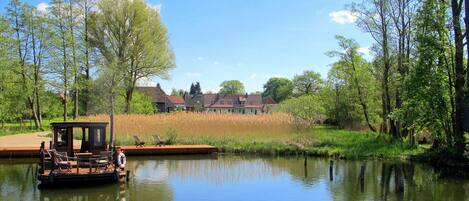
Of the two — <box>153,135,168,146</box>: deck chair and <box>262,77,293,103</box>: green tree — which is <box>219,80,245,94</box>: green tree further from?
<box>153,135,168,146</box>: deck chair

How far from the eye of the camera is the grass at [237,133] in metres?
26.8

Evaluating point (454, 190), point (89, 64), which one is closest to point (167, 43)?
point (89, 64)

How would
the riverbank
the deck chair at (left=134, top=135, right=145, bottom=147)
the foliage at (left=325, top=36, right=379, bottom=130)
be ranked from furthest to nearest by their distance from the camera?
1. the foliage at (left=325, top=36, right=379, bottom=130)
2. the deck chair at (left=134, top=135, right=145, bottom=147)
3. the riverbank

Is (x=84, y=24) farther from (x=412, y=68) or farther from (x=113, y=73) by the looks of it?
(x=412, y=68)

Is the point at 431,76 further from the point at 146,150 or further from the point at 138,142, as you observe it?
the point at 138,142

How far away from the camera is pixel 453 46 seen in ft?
71.0

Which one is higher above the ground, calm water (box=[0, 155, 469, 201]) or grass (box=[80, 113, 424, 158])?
grass (box=[80, 113, 424, 158])

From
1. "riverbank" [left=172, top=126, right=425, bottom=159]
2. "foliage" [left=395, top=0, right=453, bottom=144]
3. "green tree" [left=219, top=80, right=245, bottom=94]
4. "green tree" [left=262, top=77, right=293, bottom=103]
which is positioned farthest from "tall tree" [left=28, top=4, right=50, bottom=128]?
"green tree" [left=219, top=80, right=245, bottom=94]

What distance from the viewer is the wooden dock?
78.4ft

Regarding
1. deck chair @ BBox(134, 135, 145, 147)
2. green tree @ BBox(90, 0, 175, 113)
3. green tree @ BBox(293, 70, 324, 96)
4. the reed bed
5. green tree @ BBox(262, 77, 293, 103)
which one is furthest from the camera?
green tree @ BBox(262, 77, 293, 103)

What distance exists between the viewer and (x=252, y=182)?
1800 cm

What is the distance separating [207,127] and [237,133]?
1.98 metres

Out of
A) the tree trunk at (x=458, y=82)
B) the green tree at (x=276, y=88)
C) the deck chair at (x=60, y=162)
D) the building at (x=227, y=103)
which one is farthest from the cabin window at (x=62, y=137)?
the green tree at (x=276, y=88)

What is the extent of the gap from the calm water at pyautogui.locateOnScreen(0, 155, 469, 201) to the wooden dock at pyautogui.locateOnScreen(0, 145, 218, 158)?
1.17 metres
